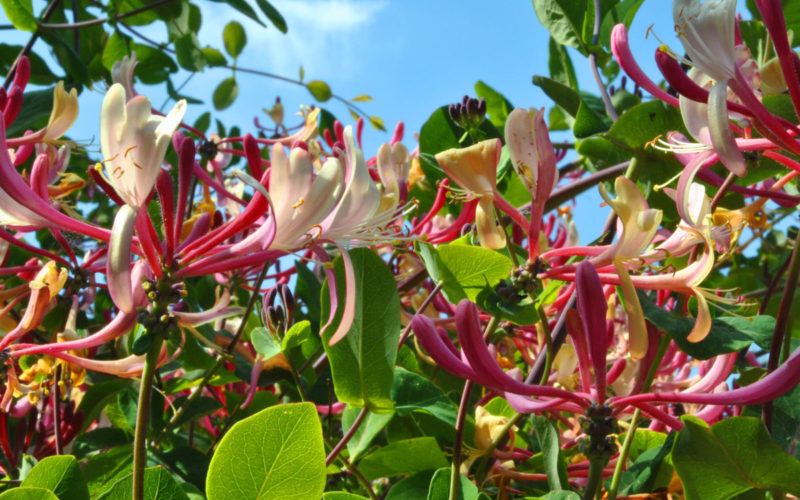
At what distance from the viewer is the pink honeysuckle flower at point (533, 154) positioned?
75cm

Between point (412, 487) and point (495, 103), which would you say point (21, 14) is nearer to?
point (495, 103)

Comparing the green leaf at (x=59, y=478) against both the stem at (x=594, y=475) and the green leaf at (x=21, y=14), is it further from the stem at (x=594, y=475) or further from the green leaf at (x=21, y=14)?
the green leaf at (x=21, y=14)

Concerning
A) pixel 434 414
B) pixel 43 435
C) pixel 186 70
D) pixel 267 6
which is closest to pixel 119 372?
pixel 434 414

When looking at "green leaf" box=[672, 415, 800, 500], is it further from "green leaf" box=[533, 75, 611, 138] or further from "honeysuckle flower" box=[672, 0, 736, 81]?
"green leaf" box=[533, 75, 611, 138]

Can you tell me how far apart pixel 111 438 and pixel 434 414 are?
504 millimetres

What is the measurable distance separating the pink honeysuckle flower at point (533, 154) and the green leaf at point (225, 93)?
1644mm

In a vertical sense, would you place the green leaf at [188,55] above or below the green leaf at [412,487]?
above

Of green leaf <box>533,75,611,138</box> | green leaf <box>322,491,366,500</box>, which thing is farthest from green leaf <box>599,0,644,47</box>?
green leaf <box>322,491,366,500</box>

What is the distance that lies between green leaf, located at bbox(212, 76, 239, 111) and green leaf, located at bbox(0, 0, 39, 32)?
782 mm

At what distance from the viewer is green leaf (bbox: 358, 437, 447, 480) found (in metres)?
0.82

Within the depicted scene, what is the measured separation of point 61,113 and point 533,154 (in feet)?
1.83

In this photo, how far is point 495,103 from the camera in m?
1.40

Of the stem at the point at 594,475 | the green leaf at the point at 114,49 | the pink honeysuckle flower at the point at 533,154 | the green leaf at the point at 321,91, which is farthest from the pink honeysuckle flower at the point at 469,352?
the green leaf at the point at 321,91

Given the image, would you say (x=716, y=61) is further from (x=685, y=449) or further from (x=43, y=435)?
(x=43, y=435)
